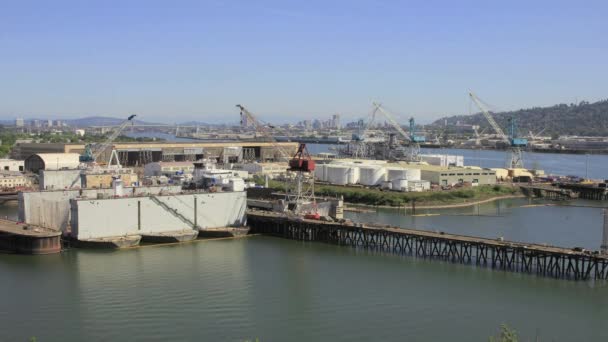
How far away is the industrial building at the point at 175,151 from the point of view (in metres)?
48.6

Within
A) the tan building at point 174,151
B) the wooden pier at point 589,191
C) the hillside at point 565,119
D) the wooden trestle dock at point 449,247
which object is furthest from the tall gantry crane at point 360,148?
the hillside at point 565,119

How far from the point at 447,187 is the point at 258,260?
21.5 m

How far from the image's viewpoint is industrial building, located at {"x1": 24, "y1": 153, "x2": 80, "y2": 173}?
42031 millimetres

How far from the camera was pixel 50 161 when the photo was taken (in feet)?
139

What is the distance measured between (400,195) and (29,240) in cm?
2026

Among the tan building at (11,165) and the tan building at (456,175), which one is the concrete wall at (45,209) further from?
A: the tan building at (456,175)

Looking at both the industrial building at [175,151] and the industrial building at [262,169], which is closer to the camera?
the industrial building at [262,169]

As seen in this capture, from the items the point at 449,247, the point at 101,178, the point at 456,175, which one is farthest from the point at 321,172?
the point at 449,247

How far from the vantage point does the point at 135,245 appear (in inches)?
866

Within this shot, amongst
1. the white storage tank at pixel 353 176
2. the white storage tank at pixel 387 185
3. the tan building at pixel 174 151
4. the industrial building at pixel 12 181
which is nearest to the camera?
the industrial building at pixel 12 181

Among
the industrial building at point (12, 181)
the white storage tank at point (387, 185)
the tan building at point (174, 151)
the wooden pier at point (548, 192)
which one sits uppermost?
the tan building at point (174, 151)

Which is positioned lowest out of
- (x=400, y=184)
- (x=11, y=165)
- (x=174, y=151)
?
(x=400, y=184)

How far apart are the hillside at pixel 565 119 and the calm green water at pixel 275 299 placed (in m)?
113

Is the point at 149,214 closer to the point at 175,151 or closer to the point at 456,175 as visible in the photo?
the point at 456,175
